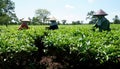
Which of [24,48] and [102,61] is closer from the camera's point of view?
[102,61]

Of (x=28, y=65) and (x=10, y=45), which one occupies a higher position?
(x=10, y=45)

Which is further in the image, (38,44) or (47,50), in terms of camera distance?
(38,44)

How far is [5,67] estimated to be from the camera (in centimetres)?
652

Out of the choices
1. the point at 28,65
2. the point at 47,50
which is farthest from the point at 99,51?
the point at 47,50

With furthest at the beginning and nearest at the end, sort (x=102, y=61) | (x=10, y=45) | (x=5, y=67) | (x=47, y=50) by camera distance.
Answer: (x=47, y=50), (x=10, y=45), (x=5, y=67), (x=102, y=61)

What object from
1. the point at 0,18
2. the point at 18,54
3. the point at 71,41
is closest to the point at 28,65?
the point at 18,54

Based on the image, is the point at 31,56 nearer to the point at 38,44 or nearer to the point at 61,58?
the point at 61,58

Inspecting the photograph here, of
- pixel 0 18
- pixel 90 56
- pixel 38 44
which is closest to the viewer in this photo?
pixel 90 56

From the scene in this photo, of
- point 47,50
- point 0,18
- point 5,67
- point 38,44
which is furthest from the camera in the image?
point 0,18

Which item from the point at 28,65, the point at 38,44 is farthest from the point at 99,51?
the point at 38,44

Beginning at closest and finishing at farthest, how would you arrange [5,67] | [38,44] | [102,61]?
[102,61] → [5,67] → [38,44]

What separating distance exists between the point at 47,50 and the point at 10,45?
4.57 feet

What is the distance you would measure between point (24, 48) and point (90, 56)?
1.74 m

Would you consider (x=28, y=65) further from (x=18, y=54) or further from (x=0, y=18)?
(x=0, y=18)
